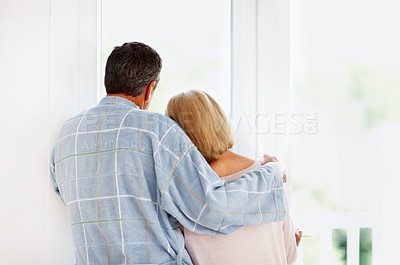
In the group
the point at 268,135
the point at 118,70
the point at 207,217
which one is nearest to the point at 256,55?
the point at 268,135

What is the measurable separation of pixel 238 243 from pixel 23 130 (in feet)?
3.04

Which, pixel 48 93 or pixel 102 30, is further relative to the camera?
pixel 102 30

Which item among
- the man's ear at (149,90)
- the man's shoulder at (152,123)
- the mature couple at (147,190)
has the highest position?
the man's ear at (149,90)

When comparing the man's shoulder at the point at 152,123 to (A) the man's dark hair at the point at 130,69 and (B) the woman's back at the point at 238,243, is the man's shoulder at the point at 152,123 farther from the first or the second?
(B) the woman's back at the point at 238,243

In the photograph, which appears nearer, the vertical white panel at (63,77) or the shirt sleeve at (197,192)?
the shirt sleeve at (197,192)

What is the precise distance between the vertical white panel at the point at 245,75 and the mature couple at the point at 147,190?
389mm

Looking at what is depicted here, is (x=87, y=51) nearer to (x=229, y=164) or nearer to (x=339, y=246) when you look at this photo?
(x=229, y=164)

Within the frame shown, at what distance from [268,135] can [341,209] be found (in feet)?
1.74

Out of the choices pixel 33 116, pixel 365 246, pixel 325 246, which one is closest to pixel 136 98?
pixel 33 116

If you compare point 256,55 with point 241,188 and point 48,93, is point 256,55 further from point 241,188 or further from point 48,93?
point 48,93

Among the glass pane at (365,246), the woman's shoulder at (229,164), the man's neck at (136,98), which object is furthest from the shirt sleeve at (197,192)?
the glass pane at (365,246)

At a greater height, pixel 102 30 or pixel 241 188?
pixel 102 30

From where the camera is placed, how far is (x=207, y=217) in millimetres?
1407

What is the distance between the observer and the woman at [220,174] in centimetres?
154
